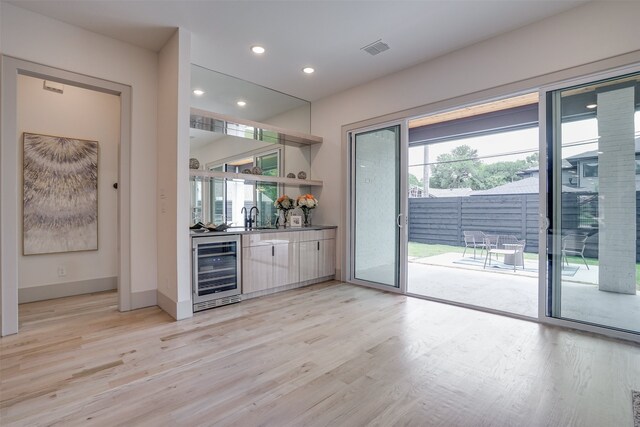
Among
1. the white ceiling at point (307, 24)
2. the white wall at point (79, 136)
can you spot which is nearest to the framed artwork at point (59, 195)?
the white wall at point (79, 136)

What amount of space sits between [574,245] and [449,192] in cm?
538

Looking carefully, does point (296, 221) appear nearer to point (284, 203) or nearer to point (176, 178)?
point (284, 203)

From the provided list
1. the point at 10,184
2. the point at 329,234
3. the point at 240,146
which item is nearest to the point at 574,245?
the point at 329,234

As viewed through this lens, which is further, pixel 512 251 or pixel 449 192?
pixel 449 192

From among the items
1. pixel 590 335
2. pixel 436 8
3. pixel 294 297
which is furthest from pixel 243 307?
pixel 436 8

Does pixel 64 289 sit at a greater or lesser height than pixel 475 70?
lesser

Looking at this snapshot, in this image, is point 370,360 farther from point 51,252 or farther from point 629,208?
point 51,252

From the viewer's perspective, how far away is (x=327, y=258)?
15.9 feet

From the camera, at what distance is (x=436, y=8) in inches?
110

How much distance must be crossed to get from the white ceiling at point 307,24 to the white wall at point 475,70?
13 cm

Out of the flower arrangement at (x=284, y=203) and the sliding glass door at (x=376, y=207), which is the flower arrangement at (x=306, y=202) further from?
the sliding glass door at (x=376, y=207)

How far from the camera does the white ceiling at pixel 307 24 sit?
2781mm

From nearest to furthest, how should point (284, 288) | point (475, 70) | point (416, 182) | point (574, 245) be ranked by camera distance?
point (574, 245) → point (475, 70) → point (284, 288) → point (416, 182)

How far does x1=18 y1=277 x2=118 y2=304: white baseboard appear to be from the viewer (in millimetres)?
3617
